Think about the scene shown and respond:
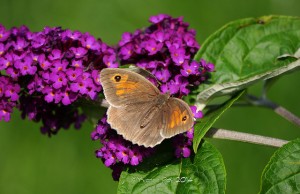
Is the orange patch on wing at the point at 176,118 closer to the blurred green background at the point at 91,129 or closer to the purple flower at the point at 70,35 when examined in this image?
the purple flower at the point at 70,35

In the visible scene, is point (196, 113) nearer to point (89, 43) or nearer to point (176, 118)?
point (176, 118)

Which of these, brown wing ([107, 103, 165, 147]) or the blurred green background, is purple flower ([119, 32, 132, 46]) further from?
the blurred green background

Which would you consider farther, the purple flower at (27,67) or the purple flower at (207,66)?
the purple flower at (207,66)

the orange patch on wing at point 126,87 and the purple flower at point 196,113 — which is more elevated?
the orange patch on wing at point 126,87

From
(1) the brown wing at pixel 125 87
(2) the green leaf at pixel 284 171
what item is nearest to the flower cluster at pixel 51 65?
(1) the brown wing at pixel 125 87

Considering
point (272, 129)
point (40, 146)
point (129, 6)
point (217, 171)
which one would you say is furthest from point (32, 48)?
point (129, 6)

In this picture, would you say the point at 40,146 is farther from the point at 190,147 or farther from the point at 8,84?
the point at 190,147
